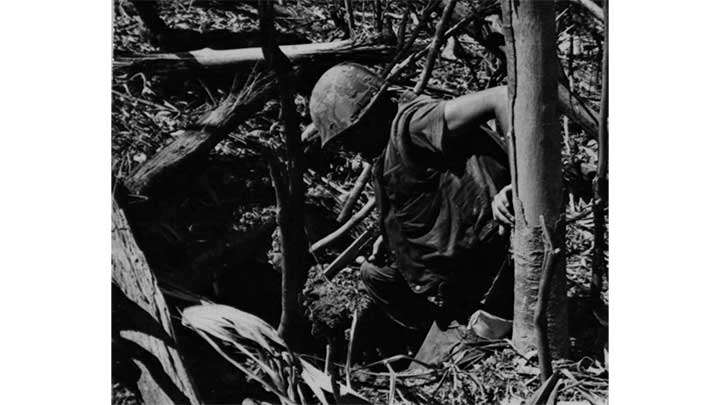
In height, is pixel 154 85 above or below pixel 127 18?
below

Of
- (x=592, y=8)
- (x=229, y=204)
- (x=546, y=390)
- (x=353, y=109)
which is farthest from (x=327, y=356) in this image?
(x=592, y=8)

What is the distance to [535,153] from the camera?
4.24 metres

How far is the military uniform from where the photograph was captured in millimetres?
4344

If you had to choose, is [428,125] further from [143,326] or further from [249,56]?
[143,326]

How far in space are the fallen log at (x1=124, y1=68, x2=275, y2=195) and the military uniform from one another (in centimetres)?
65

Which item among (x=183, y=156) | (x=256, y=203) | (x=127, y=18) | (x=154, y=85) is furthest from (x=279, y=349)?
(x=127, y=18)

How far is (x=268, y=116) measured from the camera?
450 centimetres

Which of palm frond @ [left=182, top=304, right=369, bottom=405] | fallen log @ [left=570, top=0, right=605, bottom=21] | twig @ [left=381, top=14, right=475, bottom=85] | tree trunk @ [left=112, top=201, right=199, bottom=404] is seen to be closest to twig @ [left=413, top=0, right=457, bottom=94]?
twig @ [left=381, top=14, right=475, bottom=85]

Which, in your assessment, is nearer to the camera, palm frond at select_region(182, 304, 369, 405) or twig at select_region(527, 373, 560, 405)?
twig at select_region(527, 373, 560, 405)

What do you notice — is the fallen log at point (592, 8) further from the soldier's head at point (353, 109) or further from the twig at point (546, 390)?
the twig at point (546, 390)

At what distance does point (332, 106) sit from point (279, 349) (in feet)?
3.40

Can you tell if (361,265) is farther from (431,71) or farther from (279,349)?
(431,71)

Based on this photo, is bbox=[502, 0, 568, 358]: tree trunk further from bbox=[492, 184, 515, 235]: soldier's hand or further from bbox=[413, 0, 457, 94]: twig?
bbox=[413, 0, 457, 94]: twig

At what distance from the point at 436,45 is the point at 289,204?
0.90m
